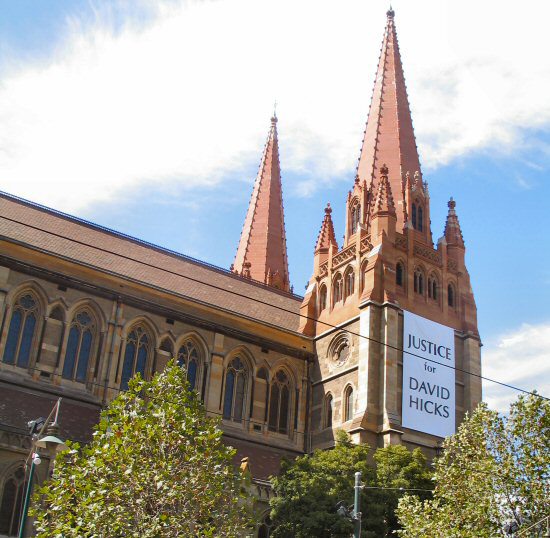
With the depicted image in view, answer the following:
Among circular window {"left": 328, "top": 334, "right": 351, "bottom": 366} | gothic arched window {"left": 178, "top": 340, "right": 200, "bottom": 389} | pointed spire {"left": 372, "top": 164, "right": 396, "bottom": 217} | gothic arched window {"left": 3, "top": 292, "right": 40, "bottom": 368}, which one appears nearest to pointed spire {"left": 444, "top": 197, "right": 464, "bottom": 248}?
pointed spire {"left": 372, "top": 164, "right": 396, "bottom": 217}

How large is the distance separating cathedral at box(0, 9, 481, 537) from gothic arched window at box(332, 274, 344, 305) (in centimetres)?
11

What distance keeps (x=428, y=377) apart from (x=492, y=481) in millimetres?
15729

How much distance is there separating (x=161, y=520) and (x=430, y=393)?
70.1 feet

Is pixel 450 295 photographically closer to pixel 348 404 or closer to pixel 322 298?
pixel 322 298

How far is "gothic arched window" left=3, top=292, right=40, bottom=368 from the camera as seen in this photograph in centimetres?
3384

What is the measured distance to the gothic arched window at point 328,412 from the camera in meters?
39.3

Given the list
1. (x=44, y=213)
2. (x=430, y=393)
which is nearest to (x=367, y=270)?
(x=430, y=393)

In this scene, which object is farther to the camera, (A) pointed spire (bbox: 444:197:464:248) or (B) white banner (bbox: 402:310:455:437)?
(A) pointed spire (bbox: 444:197:464:248)

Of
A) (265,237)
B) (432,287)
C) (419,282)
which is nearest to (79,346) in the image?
(419,282)

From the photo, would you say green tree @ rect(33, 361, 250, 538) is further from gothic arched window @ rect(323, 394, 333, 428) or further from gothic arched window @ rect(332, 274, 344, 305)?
gothic arched window @ rect(332, 274, 344, 305)

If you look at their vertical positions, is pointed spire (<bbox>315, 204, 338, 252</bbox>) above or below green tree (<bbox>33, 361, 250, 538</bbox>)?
above

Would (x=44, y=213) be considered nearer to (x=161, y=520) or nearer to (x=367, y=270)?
(x=367, y=270)

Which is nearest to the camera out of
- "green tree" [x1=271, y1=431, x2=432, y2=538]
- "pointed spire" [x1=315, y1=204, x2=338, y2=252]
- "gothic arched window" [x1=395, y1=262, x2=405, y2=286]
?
"green tree" [x1=271, y1=431, x2=432, y2=538]

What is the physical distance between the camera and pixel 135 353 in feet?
121
